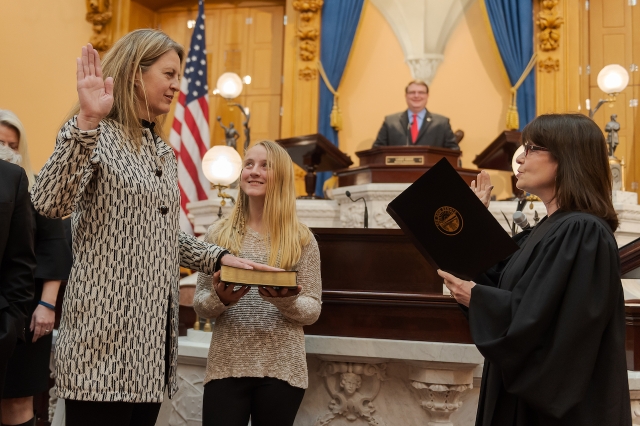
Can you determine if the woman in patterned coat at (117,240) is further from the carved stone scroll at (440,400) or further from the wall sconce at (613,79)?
the wall sconce at (613,79)

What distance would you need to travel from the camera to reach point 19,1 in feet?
30.3

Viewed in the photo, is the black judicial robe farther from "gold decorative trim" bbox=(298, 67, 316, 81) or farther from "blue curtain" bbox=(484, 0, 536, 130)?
"gold decorative trim" bbox=(298, 67, 316, 81)

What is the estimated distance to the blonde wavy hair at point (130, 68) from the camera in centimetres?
196

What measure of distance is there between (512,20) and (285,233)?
24.8ft

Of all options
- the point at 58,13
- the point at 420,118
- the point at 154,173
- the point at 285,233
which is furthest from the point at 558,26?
the point at 154,173

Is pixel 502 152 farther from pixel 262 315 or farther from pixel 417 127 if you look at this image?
pixel 262 315

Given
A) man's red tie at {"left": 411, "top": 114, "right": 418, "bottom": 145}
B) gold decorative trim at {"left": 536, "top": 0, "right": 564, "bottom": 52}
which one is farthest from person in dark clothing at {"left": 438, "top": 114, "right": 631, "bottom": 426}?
gold decorative trim at {"left": 536, "top": 0, "right": 564, "bottom": 52}

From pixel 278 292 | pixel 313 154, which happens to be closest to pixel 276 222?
pixel 278 292

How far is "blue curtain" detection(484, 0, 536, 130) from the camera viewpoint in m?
9.16

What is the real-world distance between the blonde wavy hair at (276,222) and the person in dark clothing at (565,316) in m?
0.72

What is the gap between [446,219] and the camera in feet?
6.98

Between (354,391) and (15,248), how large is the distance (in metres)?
1.53

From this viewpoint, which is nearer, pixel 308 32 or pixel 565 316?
pixel 565 316

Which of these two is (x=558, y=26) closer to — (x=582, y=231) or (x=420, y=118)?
(x=420, y=118)
